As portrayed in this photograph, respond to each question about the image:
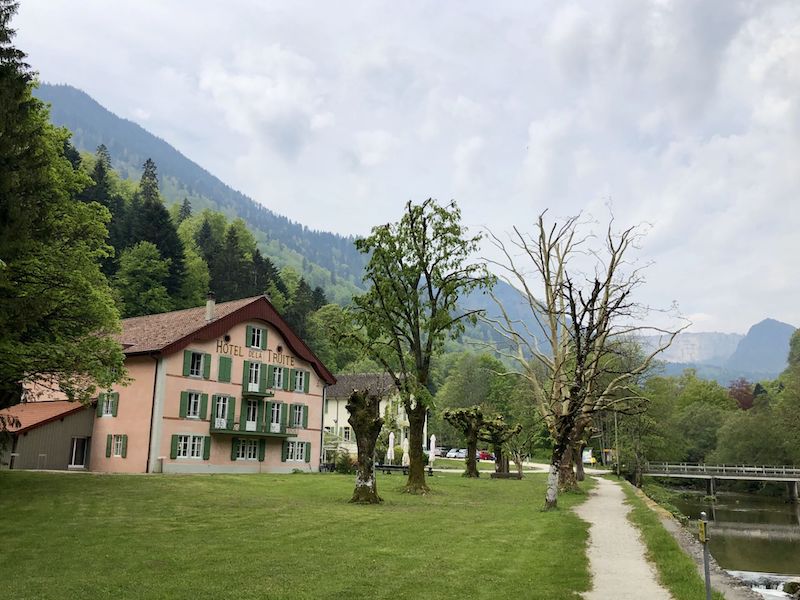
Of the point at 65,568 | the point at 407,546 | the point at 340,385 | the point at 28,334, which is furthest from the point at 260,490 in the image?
the point at 340,385

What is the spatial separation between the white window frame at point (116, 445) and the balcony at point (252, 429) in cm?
463

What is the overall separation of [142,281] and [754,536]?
54462 mm

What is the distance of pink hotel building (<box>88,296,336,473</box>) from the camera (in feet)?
114

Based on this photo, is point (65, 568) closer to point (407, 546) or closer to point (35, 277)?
point (407, 546)

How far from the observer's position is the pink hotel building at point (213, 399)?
34.8 m

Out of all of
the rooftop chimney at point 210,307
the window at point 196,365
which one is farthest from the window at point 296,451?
the rooftop chimney at point 210,307

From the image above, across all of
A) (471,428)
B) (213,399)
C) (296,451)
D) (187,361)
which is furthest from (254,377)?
(471,428)

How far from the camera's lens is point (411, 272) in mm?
27859

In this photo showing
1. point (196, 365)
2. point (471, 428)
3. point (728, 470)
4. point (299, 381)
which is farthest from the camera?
point (728, 470)

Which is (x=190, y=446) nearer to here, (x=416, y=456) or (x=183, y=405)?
(x=183, y=405)

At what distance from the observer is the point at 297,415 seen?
42.8m

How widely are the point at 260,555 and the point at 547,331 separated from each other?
22240 mm

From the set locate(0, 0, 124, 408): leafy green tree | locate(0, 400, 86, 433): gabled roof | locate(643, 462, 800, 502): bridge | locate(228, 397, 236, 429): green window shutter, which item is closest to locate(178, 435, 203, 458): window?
locate(228, 397, 236, 429): green window shutter

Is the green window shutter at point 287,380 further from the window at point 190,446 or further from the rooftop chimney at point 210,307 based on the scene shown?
the window at point 190,446
